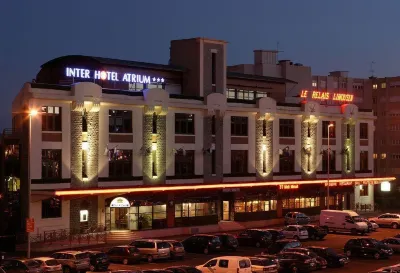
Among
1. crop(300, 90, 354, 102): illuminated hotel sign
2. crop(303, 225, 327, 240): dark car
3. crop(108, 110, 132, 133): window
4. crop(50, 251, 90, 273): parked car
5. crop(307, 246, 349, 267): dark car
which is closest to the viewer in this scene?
crop(50, 251, 90, 273): parked car

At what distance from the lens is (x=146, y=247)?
53031 mm

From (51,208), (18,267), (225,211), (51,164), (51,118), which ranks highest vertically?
(51,118)

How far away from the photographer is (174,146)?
72.9 m

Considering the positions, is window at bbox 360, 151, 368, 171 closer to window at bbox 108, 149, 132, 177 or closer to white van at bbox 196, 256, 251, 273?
window at bbox 108, 149, 132, 177

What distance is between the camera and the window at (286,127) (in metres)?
83.9

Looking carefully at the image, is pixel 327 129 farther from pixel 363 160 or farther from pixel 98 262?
pixel 98 262

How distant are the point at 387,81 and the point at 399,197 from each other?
3623 centimetres

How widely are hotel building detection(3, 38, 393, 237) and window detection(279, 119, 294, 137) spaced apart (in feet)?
0.37

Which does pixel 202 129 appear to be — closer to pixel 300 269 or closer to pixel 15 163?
pixel 15 163

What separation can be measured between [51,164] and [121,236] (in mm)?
8833

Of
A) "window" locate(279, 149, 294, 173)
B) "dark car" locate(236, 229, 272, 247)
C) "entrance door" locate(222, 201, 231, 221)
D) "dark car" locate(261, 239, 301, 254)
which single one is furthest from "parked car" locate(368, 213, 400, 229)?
"dark car" locate(261, 239, 301, 254)

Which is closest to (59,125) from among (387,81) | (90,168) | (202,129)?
(90,168)

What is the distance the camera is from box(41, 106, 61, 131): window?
63.6 meters

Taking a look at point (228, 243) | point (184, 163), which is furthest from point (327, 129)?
point (228, 243)
